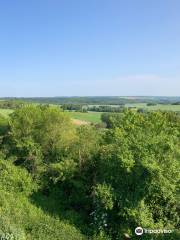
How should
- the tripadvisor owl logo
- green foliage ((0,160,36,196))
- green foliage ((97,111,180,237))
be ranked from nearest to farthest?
the tripadvisor owl logo < green foliage ((97,111,180,237)) < green foliage ((0,160,36,196))

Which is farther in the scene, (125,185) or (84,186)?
(84,186)

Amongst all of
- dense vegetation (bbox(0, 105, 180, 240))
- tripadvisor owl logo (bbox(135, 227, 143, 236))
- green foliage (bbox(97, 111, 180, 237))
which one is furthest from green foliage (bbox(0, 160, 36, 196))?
tripadvisor owl logo (bbox(135, 227, 143, 236))

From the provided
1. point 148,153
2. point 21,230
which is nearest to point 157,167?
point 148,153

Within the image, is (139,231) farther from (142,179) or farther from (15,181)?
(15,181)

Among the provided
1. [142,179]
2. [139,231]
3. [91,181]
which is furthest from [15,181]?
[139,231]

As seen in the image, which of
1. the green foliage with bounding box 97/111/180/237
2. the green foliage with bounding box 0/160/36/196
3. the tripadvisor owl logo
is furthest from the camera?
the green foliage with bounding box 0/160/36/196

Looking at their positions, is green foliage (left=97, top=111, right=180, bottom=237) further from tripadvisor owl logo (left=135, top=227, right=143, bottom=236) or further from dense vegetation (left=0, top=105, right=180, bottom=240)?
tripadvisor owl logo (left=135, top=227, right=143, bottom=236)

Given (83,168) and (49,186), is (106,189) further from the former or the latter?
(49,186)

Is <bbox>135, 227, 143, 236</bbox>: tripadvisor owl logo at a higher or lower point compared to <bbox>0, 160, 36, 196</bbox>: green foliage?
lower

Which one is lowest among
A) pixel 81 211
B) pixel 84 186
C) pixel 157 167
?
pixel 81 211
